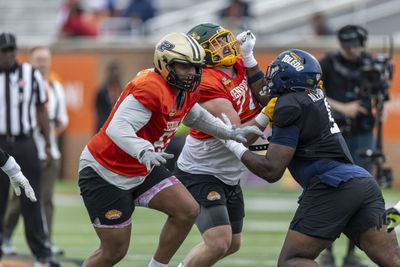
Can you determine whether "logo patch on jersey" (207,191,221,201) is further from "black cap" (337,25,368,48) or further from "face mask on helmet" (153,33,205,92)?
"black cap" (337,25,368,48)

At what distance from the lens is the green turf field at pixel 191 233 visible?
1081 centimetres

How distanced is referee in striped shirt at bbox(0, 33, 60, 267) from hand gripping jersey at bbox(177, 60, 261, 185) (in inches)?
84.2

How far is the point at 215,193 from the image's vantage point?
8.02 meters

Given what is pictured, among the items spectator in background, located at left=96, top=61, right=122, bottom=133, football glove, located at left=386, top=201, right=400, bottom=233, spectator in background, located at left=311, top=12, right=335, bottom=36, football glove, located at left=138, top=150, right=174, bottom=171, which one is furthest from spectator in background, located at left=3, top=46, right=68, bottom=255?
spectator in background, located at left=311, top=12, right=335, bottom=36

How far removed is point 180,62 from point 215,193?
3.84 ft

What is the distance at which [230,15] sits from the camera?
18344mm

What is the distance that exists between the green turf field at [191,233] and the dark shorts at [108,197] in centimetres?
275

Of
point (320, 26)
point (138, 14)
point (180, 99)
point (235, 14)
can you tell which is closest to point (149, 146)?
point (180, 99)

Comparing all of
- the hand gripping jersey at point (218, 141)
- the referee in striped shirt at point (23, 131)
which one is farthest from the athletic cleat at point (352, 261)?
the referee in striped shirt at point (23, 131)

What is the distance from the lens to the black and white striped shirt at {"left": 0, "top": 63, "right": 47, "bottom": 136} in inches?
391

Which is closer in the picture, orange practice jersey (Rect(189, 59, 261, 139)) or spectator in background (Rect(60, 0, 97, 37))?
orange practice jersey (Rect(189, 59, 261, 139))

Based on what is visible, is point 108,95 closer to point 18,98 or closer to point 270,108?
point 18,98

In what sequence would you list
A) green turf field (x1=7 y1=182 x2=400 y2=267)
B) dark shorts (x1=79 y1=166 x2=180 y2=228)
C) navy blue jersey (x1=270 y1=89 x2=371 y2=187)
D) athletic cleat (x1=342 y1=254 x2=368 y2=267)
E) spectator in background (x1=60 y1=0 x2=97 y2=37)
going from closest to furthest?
navy blue jersey (x1=270 y1=89 x2=371 y2=187) → dark shorts (x1=79 y1=166 x2=180 y2=228) → athletic cleat (x1=342 y1=254 x2=368 y2=267) → green turf field (x1=7 y1=182 x2=400 y2=267) → spectator in background (x1=60 y1=0 x2=97 y2=37)

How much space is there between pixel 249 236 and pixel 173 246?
16.2ft
